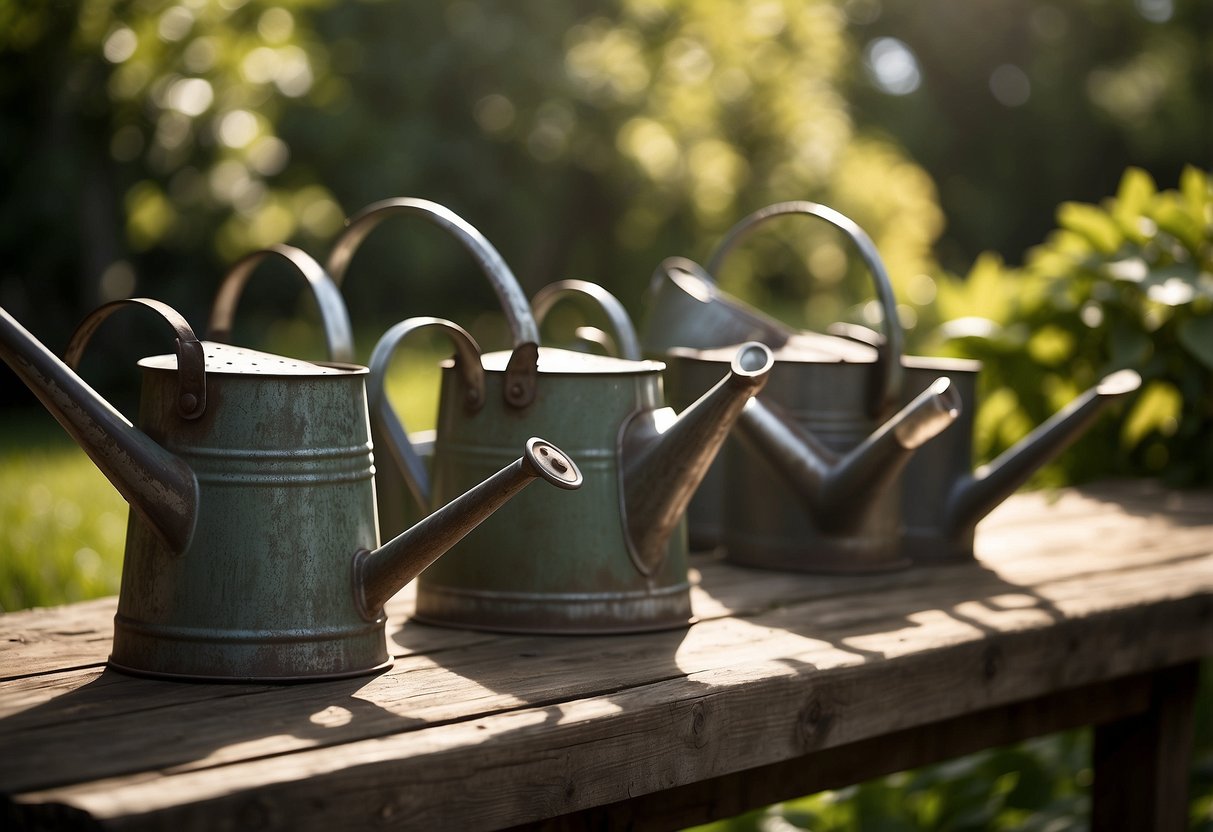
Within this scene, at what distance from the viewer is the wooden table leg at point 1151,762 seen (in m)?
1.69

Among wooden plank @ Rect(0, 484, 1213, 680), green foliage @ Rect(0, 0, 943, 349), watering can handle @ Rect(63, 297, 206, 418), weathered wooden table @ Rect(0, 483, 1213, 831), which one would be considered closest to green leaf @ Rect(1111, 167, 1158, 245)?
wooden plank @ Rect(0, 484, 1213, 680)

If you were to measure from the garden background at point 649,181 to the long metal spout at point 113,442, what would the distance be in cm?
106

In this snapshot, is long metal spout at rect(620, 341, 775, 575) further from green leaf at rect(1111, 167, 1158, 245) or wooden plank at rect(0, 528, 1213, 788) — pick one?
green leaf at rect(1111, 167, 1158, 245)

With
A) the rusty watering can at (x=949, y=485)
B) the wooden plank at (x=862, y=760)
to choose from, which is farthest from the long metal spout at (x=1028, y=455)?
the wooden plank at (x=862, y=760)

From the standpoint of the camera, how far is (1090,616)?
138 cm

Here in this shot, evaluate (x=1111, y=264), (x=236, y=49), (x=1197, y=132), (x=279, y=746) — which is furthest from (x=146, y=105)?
(x=1197, y=132)

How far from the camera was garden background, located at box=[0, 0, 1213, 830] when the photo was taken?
2.30m

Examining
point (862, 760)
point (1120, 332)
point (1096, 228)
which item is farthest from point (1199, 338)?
point (862, 760)

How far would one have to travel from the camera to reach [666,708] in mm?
979

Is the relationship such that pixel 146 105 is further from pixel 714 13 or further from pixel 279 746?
pixel 714 13

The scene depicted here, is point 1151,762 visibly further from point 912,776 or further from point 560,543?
point 560,543

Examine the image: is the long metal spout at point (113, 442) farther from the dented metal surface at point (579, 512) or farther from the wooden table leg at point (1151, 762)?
the wooden table leg at point (1151, 762)

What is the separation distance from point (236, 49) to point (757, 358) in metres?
5.06

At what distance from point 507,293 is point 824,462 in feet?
1.51
